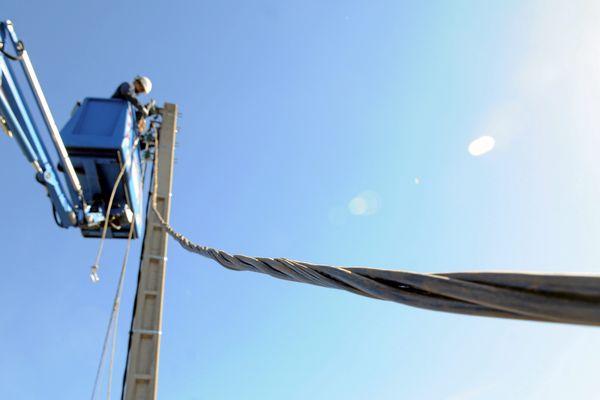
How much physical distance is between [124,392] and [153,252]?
1.66m

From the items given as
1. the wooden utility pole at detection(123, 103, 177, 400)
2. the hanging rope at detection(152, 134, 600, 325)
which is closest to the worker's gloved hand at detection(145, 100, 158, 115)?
the wooden utility pole at detection(123, 103, 177, 400)

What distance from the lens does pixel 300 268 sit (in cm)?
127

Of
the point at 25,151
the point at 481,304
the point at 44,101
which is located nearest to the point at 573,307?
the point at 481,304

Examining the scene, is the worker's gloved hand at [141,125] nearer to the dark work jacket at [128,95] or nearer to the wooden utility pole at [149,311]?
the dark work jacket at [128,95]

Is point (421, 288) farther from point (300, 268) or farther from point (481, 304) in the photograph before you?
point (300, 268)

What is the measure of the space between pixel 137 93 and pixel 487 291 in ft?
26.0

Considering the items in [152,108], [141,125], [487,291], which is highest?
[152,108]

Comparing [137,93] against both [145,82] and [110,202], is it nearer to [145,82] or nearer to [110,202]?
[145,82]

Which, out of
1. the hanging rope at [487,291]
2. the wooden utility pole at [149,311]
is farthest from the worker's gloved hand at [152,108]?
the hanging rope at [487,291]

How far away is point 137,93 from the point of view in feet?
25.3

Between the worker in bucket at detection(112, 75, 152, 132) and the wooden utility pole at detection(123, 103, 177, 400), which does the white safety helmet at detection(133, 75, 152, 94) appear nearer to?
the worker in bucket at detection(112, 75, 152, 132)

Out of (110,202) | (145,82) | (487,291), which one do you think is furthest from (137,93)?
(487,291)

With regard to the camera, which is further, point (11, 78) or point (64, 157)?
point (64, 157)

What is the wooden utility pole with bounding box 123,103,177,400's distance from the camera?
4789 millimetres
